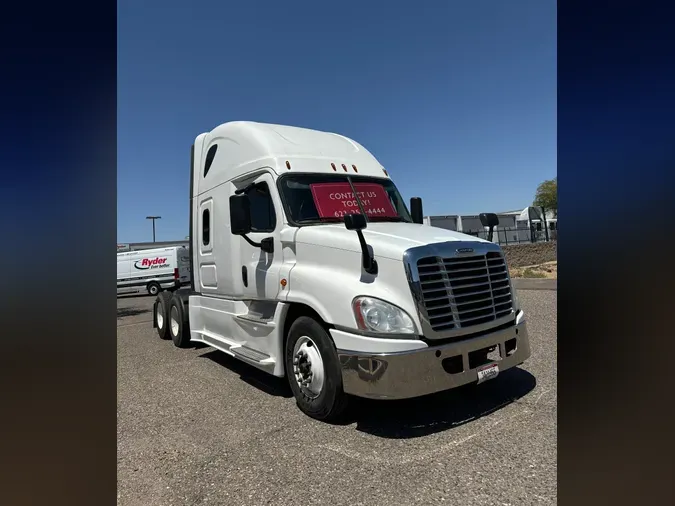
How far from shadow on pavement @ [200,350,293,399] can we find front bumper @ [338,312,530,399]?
4.71ft

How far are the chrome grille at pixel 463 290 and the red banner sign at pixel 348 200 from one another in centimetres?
154

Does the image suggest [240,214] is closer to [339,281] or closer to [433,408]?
[339,281]

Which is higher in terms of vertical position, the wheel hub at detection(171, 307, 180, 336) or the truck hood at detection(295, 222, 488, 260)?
the truck hood at detection(295, 222, 488, 260)

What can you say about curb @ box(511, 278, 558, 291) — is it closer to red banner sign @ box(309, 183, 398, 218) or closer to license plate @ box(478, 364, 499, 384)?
red banner sign @ box(309, 183, 398, 218)

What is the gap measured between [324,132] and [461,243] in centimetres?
307

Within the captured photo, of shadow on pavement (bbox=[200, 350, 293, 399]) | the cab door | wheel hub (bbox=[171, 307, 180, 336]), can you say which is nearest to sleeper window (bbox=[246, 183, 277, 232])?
the cab door

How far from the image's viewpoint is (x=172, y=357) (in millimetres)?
7129

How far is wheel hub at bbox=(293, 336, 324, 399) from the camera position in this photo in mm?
4071

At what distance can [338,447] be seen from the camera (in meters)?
3.47

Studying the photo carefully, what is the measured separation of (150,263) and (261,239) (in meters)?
18.9

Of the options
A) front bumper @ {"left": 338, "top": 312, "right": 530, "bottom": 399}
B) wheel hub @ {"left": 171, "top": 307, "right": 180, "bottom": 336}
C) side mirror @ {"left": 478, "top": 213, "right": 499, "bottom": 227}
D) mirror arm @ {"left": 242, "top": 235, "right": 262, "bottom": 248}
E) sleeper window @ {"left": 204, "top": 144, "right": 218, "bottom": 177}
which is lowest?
wheel hub @ {"left": 171, "top": 307, "right": 180, "bottom": 336}

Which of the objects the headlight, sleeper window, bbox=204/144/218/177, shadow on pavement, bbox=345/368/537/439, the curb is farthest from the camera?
the curb
